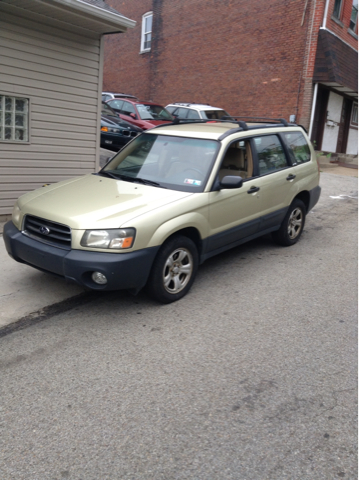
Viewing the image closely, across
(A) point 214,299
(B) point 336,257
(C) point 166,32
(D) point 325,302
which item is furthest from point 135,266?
(C) point 166,32

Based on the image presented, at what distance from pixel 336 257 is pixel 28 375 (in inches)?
188

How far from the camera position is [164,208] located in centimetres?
471

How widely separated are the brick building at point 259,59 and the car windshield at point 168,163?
13327 millimetres

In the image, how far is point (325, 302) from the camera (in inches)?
201

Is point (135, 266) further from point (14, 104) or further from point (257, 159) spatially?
point (14, 104)

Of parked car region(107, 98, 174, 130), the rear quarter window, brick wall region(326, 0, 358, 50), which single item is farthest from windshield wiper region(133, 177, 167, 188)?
brick wall region(326, 0, 358, 50)

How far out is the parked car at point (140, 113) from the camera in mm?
13543

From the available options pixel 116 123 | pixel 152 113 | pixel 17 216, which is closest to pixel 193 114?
pixel 152 113

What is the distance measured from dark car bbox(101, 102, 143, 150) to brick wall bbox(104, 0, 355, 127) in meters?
8.07

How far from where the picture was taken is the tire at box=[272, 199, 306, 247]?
6949 millimetres

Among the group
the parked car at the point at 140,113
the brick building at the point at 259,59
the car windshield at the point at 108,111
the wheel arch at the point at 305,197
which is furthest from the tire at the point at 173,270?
the brick building at the point at 259,59

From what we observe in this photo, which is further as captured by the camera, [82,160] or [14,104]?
[82,160]

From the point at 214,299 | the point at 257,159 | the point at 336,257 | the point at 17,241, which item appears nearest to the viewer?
the point at 17,241

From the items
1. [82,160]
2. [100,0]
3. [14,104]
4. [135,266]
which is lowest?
[135,266]
